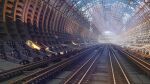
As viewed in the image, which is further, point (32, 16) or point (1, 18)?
point (32, 16)

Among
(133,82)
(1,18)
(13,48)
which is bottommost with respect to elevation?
(133,82)

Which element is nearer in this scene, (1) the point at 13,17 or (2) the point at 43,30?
(1) the point at 13,17

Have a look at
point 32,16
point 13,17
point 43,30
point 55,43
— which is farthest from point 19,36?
point 55,43

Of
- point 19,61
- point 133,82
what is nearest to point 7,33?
point 19,61

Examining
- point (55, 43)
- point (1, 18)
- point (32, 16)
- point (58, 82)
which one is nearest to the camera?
point (58, 82)

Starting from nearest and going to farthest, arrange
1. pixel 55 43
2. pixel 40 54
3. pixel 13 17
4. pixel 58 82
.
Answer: pixel 58 82, pixel 13 17, pixel 40 54, pixel 55 43

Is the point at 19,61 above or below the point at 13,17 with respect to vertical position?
below

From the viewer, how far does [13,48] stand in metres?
30.6

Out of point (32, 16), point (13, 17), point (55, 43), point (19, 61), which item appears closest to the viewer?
point (19, 61)

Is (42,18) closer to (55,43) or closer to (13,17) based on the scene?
(55,43)

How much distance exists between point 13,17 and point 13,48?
3930 mm

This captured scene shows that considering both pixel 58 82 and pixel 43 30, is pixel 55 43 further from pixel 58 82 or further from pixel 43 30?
pixel 58 82

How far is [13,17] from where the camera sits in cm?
3269

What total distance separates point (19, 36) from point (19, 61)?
650 centimetres
